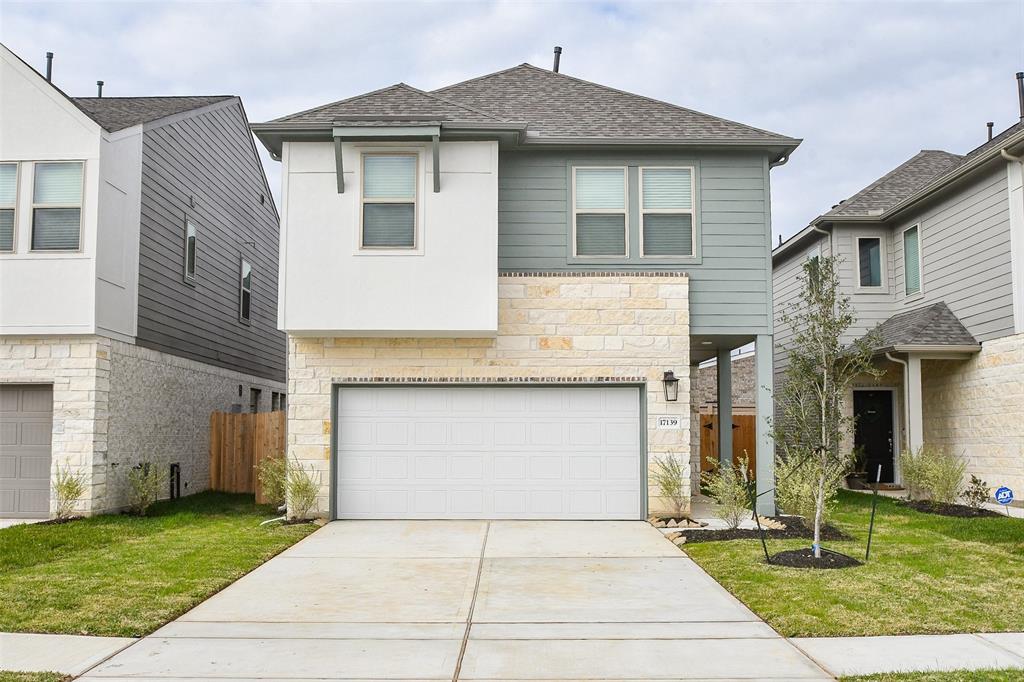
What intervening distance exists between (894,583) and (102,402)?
35.0ft

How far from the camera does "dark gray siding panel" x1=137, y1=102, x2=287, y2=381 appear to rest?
577 inches

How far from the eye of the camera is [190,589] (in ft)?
25.6

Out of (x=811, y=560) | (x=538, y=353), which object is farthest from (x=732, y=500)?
(x=538, y=353)

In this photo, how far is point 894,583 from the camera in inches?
313

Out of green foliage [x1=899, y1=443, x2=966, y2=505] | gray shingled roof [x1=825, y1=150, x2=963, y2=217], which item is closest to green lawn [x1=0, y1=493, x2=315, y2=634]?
green foliage [x1=899, y1=443, x2=966, y2=505]

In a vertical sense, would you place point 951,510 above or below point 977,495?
below

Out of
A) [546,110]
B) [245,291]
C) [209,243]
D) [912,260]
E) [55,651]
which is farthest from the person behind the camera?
[245,291]

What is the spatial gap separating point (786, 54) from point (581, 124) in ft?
17.3

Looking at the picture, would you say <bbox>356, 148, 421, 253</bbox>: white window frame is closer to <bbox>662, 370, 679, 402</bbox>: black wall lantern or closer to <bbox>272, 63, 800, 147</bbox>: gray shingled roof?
<bbox>272, 63, 800, 147</bbox>: gray shingled roof

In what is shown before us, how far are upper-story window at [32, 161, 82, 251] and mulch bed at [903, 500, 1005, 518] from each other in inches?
528

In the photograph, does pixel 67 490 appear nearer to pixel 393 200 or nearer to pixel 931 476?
pixel 393 200

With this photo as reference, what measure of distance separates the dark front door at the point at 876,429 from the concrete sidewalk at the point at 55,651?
54.2 ft

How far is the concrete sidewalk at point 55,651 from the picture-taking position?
5.54 metres

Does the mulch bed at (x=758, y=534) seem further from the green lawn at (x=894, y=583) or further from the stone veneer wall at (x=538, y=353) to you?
the stone veneer wall at (x=538, y=353)
